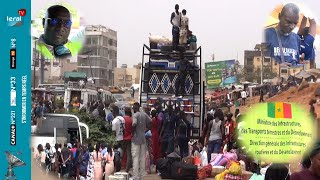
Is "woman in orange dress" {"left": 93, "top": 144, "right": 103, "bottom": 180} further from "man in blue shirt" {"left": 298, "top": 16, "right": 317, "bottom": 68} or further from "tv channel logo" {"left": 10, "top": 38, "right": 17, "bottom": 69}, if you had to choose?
"man in blue shirt" {"left": 298, "top": 16, "right": 317, "bottom": 68}

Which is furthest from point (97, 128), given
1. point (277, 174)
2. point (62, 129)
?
point (277, 174)

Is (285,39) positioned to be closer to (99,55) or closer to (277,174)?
(99,55)

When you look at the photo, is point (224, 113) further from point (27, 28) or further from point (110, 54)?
point (27, 28)

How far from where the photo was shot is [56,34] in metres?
6.82

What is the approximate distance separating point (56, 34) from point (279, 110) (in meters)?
2.61

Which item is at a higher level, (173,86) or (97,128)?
(173,86)

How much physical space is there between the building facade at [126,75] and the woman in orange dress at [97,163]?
747 millimetres

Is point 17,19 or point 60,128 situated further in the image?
point 60,128

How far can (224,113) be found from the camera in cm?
686

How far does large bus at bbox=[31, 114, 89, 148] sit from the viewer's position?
6809 mm

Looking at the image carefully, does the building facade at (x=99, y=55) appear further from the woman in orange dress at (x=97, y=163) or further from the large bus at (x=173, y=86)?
the woman in orange dress at (x=97, y=163)

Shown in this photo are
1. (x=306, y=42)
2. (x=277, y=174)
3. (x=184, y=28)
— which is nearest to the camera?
(x=277, y=174)

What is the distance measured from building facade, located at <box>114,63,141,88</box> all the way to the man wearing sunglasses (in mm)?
590

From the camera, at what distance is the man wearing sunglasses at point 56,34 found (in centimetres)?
668
